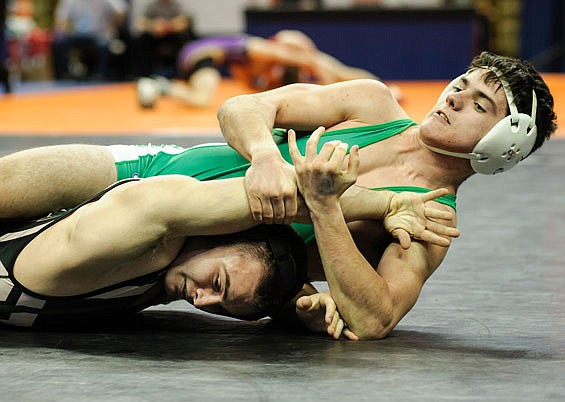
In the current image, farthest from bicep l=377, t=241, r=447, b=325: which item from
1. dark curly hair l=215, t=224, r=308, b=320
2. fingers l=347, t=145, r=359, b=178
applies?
fingers l=347, t=145, r=359, b=178

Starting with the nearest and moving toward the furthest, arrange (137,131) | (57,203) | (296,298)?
1. (296,298)
2. (57,203)
3. (137,131)

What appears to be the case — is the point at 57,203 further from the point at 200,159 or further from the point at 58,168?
the point at 200,159

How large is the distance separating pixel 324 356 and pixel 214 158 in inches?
26.6

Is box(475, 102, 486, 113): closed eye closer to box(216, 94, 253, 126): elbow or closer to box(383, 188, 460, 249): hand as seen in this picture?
box(383, 188, 460, 249): hand

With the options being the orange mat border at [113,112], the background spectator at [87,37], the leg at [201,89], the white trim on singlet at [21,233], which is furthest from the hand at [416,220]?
the background spectator at [87,37]

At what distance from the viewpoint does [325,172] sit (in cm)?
230

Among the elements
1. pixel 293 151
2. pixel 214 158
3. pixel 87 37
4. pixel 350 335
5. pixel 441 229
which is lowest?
pixel 87 37

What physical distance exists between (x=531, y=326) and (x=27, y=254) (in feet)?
4.09

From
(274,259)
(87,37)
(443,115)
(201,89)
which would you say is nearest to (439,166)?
(443,115)

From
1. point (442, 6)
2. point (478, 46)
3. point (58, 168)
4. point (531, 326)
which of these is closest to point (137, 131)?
point (58, 168)

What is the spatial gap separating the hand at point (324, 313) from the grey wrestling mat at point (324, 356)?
33mm

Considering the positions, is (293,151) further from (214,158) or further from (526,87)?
(526,87)

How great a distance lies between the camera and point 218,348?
2.39 meters

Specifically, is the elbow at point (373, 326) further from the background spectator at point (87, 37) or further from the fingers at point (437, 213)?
the background spectator at point (87, 37)
